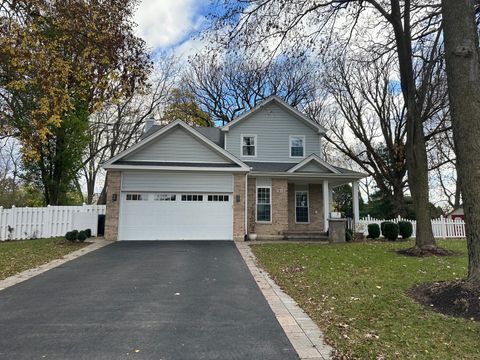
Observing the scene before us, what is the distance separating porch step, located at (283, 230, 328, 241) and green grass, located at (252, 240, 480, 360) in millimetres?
5497

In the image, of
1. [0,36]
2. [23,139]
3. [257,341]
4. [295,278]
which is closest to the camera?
[257,341]

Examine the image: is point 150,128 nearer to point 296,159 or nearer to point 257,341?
point 296,159

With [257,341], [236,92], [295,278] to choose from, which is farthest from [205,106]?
[257,341]

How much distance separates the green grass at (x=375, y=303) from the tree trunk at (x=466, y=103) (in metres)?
1.47

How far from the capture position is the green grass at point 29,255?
9271mm

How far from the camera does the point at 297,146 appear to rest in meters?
19.6

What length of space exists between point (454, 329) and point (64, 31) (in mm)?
10600

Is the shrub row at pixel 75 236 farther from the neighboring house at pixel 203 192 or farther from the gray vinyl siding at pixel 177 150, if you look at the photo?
the gray vinyl siding at pixel 177 150

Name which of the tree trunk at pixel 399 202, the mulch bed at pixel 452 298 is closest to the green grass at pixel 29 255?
the mulch bed at pixel 452 298

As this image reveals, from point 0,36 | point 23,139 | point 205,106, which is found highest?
point 205,106

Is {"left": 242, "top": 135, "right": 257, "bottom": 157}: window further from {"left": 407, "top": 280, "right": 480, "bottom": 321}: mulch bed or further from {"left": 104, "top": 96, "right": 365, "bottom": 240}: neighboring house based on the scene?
{"left": 407, "top": 280, "right": 480, "bottom": 321}: mulch bed

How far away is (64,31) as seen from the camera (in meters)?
9.52

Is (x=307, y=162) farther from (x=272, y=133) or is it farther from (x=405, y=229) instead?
(x=405, y=229)

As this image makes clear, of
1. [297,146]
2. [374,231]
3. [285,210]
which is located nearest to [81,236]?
[285,210]
